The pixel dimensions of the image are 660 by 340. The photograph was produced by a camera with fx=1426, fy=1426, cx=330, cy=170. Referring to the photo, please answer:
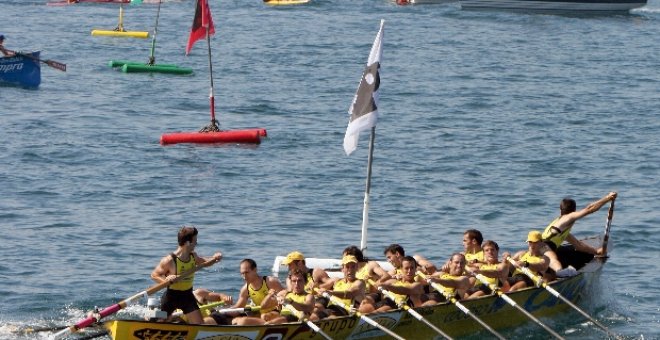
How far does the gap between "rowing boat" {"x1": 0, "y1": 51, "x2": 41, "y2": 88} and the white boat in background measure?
35.6 meters

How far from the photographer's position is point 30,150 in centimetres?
4575

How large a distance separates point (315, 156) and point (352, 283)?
21.2 meters

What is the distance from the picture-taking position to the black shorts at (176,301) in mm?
24031

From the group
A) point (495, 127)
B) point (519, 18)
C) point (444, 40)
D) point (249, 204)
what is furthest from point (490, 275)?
point (519, 18)

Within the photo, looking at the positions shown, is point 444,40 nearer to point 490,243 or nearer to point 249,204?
point 249,204

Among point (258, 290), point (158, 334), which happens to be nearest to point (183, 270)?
point (258, 290)

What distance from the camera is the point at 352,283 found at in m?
24.9

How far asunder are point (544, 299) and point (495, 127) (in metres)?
24.1

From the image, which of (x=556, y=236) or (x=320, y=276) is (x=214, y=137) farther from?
(x=320, y=276)

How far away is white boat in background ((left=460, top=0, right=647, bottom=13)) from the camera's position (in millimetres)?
84375

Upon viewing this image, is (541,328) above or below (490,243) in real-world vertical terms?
below

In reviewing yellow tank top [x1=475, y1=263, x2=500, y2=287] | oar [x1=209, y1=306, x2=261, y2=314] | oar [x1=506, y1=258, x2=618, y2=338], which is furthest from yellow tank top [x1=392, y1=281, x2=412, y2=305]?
oar [x1=506, y1=258, x2=618, y2=338]

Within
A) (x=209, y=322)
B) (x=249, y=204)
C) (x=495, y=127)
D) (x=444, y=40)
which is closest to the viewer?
(x=209, y=322)

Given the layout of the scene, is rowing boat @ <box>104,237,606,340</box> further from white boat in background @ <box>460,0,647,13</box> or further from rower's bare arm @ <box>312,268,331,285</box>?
white boat in background @ <box>460,0,647,13</box>
